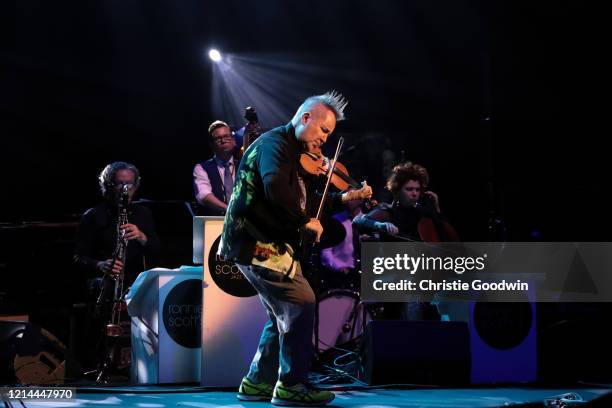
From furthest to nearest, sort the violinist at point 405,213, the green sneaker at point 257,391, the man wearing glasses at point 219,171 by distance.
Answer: the man wearing glasses at point 219,171, the violinist at point 405,213, the green sneaker at point 257,391

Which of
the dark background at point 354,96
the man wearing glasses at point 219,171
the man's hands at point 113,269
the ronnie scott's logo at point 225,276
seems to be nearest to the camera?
the ronnie scott's logo at point 225,276

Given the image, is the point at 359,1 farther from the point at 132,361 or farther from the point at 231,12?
the point at 132,361

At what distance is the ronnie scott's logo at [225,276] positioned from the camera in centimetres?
504

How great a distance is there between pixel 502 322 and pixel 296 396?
214cm

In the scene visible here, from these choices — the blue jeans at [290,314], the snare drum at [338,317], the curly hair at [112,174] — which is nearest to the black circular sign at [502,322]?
the blue jeans at [290,314]

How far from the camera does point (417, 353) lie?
5070 mm

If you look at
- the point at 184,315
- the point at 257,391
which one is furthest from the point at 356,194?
the point at 184,315

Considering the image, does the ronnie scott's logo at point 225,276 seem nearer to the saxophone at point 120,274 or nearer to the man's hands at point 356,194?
the saxophone at point 120,274

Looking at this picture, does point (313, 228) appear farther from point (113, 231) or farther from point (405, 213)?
point (405, 213)

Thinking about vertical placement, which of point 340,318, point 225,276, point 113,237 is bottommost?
point 340,318

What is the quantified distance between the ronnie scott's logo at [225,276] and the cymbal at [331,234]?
1735 millimetres

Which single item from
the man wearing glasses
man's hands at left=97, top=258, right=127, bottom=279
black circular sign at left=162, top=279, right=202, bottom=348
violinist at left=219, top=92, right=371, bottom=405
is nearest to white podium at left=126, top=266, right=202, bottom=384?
black circular sign at left=162, top=279, right=202, bottom=348

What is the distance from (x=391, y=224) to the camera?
6.32 meters

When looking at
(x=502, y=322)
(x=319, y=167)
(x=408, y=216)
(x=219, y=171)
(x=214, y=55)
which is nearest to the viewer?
(x=319, y=167)
